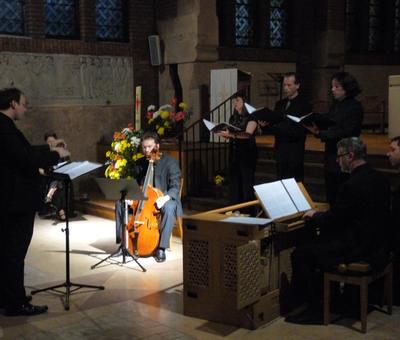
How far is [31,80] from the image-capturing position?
11.3 meters

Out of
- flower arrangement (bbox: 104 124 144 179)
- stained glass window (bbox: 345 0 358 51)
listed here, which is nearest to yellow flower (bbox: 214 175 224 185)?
flower arrangement (bbox: 104 124 144 179)

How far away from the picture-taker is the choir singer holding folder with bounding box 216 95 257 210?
7520 mm

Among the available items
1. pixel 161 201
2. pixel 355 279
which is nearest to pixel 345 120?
pixel 355 279

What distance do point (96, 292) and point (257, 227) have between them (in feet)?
6.54

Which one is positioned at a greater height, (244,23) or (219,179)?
(244,23)

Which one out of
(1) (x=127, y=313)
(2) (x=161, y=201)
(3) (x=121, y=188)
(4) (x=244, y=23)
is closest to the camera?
(1) (x=127, y=313)

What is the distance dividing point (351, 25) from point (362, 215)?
11312 mm

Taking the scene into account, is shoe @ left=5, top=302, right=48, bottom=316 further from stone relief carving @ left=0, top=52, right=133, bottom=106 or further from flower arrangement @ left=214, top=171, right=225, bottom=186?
stone relief carving @ left=0, top=52, right=133, bottom=106

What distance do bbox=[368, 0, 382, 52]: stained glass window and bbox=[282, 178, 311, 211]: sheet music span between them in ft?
35.9

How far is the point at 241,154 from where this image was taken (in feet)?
25.1

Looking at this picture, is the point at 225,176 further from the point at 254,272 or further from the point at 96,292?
the point at 254,272

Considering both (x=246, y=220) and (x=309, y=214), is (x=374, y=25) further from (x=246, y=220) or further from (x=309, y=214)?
(x=246, y=220)

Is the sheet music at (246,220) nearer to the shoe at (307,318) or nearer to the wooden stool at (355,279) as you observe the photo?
the wooden stool at (355,279)

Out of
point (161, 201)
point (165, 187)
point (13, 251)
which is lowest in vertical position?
point (13, 251)
